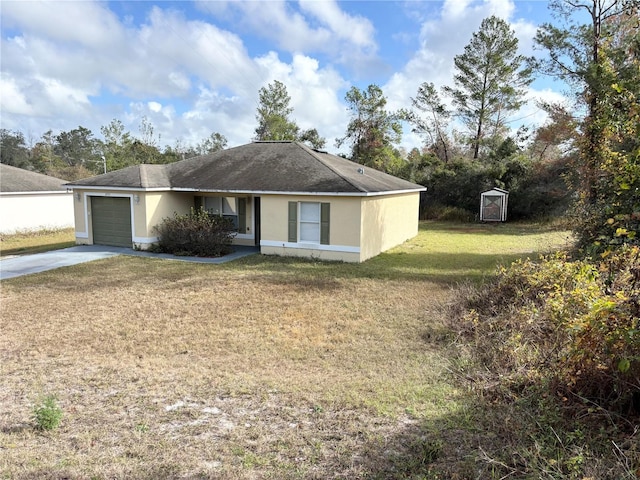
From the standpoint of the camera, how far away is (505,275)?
26.5 ft

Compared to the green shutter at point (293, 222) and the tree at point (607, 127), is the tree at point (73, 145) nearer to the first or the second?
the green shutter at point (293, 222)

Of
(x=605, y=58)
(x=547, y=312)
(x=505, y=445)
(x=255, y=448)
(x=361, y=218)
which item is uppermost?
(x=605, y=58)

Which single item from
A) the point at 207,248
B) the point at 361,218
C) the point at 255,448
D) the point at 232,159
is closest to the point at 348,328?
the point at 255,448

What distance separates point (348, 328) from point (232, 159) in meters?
12.5

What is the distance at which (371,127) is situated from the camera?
125 ft

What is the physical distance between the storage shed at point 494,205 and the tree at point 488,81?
1063cm

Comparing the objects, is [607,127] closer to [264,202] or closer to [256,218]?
[264,202]

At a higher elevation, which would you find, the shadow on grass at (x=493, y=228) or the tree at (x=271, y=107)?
the tree at (x=271, y=107)

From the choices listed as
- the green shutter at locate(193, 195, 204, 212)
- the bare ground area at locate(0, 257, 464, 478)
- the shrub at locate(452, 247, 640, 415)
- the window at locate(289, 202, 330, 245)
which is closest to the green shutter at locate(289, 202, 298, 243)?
the window at locate(289, 202, 330, 245)

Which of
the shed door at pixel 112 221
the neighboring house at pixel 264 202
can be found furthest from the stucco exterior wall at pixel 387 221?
the shed door at pixel 112 221

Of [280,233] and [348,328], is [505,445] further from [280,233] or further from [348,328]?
[280,233]

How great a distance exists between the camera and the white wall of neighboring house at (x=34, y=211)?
2048 centimetres

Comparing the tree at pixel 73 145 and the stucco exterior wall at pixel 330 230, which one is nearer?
the stucco exterior wall at pixel 330 230

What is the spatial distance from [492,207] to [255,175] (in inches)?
685
